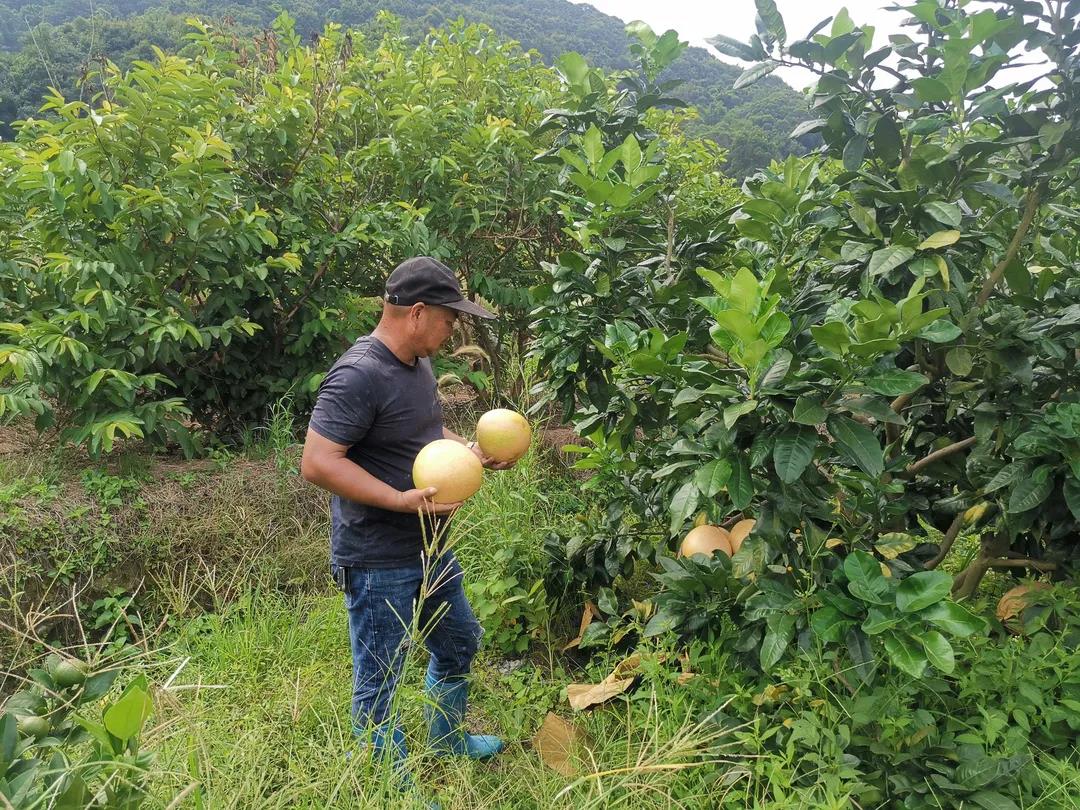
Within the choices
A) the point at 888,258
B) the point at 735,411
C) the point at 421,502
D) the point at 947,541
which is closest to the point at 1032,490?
the point at 947,541

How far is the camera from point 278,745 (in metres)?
2.22

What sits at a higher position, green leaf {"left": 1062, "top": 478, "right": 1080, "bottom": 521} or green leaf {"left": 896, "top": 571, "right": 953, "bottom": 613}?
green leaf {"left": 1062, "top": 478, "right": 1080, "bottom": 521}

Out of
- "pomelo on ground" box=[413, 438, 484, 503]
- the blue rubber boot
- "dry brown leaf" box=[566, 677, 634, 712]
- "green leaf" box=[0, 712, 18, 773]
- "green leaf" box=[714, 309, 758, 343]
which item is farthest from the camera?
"dry brown leaf" box=[566, 677, 634, 712]

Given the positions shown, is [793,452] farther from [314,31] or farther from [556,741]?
[314,31]

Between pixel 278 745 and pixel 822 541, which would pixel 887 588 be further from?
pixel 278 745

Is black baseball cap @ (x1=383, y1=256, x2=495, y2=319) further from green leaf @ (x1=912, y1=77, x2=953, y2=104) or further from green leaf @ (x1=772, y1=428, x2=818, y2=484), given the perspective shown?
green leaf @ (x1=912, y1=77, x2=953, y2=104)

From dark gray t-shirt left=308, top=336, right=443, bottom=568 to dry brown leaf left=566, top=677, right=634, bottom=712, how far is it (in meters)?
0.75

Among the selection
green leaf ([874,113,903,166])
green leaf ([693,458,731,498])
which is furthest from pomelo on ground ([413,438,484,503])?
green leaf ([874,113,903,166])

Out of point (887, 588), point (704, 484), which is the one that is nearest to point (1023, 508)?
point (887, 588)

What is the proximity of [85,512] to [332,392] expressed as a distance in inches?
77.5

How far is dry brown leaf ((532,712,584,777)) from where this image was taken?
2.27 metres

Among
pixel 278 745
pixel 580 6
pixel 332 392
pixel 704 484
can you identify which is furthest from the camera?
pixel 580 6

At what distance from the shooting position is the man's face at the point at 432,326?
2175mm

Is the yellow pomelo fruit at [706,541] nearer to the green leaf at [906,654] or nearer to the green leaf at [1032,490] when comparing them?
the green leaf at [906,654]
